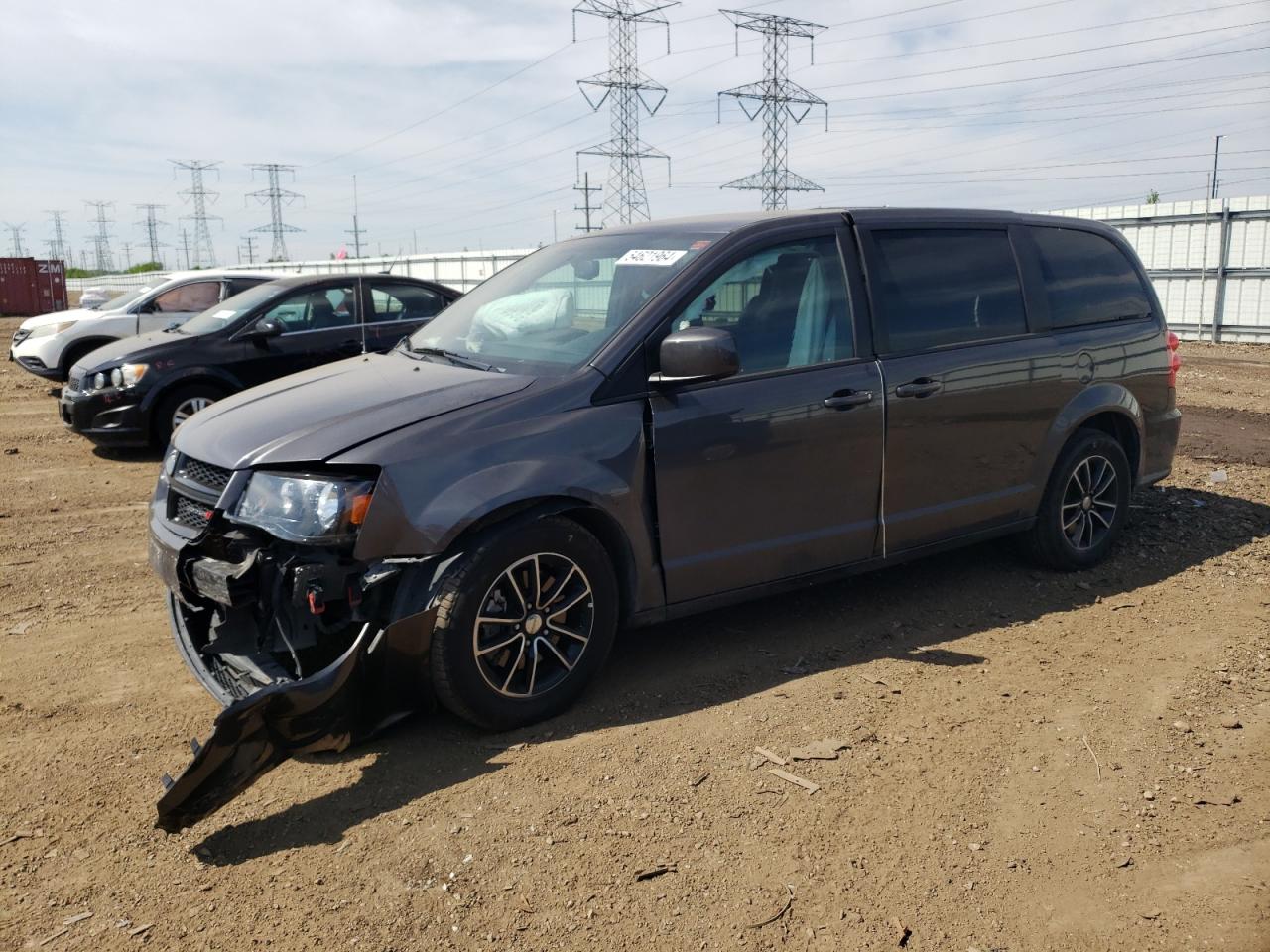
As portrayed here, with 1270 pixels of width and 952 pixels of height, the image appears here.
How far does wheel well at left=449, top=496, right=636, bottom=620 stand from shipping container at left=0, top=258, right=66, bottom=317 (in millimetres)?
41275

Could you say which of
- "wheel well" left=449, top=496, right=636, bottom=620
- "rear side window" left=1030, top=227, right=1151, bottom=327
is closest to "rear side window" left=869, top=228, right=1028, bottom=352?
"rear side window" left=1030, top=227, right=1151, bottom=327

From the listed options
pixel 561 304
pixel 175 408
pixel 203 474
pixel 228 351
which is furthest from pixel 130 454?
pixel 561 304

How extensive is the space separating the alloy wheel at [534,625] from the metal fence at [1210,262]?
19299mm

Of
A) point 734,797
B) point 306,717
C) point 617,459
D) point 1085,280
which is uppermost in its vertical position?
point 1085,280

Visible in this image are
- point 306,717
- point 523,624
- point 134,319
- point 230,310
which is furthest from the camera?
point 134,319

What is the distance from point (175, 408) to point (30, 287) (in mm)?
35655

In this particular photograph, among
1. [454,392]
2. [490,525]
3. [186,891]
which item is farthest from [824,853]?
[454,392]

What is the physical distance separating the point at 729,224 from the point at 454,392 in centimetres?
151

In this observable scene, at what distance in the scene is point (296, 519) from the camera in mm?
3576

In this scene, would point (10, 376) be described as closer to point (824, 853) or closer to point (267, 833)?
point (267, 833)

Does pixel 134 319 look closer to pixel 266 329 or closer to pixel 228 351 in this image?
pixel 228 351

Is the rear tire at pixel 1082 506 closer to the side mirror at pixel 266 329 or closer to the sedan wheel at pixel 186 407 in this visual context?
the side mirror at pixel 266 329

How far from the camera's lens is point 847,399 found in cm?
464

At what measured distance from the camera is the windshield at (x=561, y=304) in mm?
4355
